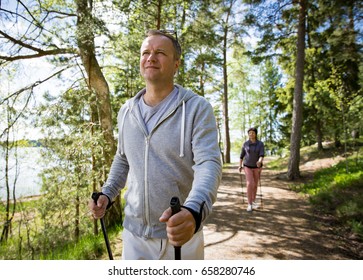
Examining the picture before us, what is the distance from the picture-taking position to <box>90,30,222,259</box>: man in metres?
1.38

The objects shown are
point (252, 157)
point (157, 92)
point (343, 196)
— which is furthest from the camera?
point (343, 196)

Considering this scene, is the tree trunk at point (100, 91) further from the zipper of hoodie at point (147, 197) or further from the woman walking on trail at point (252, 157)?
the zipper of hoodie at point (147, 197)

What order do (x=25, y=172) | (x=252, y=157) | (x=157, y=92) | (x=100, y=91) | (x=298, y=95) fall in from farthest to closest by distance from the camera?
(x=298, y=95)
(x=25, y=172)
(x=252, y=157)
(x=100, y=91)
(x=157, y=92)

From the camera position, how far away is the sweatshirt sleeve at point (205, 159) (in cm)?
116

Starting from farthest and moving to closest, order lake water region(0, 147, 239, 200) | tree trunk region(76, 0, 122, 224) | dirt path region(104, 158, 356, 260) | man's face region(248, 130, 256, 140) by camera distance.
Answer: man's face region(248, 130, 256, 140) → lake water region(0, 147, 239, 200) → tree trunk region(76, 0, 122, 224) → dirt path region(104, 158, 356, 260)

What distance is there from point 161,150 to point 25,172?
6.08 metres

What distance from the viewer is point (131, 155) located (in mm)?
1556

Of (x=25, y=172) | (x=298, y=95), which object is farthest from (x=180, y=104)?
(x=298, y=95)

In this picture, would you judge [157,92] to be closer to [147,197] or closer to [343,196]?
[147,197]

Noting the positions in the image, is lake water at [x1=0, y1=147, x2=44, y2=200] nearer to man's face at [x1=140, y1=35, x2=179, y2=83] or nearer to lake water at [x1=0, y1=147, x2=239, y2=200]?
lake water at [x1=0, y1=147, x2=239, y2=200]

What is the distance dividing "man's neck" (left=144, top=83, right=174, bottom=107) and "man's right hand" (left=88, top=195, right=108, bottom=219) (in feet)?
2.09

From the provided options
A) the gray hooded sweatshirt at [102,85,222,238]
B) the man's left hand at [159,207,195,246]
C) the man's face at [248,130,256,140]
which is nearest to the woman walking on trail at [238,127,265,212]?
the man's face at [248,130,256,140]

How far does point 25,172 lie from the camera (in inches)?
249

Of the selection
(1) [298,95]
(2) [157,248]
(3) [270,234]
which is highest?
(1) [298,95]
